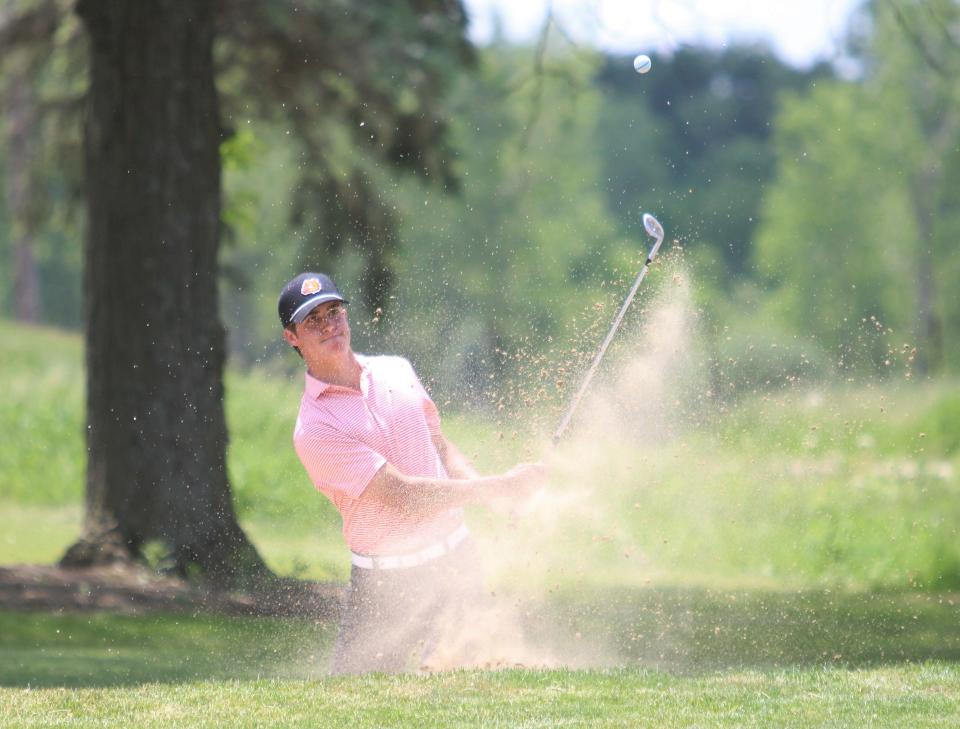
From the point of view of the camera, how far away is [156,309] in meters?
10.4

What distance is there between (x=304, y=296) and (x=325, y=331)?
0.52 feet

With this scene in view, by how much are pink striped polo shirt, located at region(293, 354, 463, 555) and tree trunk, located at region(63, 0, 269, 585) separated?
14.6 feet

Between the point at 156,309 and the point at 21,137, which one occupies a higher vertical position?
the point at 21,137

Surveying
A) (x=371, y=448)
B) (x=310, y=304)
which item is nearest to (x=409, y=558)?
(x=371, y=448)

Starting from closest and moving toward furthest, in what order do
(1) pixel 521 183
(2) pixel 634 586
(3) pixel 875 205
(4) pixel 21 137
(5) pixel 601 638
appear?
(5) pixel 601 638, (2) pixel 634 586, (4) pixel 21 137, (1) pixel 521 183, (3) pixel 875 205

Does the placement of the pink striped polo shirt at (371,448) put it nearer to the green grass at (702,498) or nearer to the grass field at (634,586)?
the grass field at (634,586)

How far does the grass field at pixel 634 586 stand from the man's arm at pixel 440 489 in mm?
696

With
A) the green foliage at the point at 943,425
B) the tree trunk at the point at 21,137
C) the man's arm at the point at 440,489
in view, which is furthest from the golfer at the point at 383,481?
the green foliage at the point at 943,425

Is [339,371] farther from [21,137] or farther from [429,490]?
[21,137]

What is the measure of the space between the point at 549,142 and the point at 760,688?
40.7 metres

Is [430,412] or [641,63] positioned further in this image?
[641,63]

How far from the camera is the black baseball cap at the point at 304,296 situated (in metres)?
5.90

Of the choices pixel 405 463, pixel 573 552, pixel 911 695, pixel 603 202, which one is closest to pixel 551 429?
pixel 405 463

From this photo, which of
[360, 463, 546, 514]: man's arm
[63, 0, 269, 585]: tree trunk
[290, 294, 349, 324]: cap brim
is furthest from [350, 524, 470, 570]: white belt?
[63, 0, 269, 585]: tree trunk
